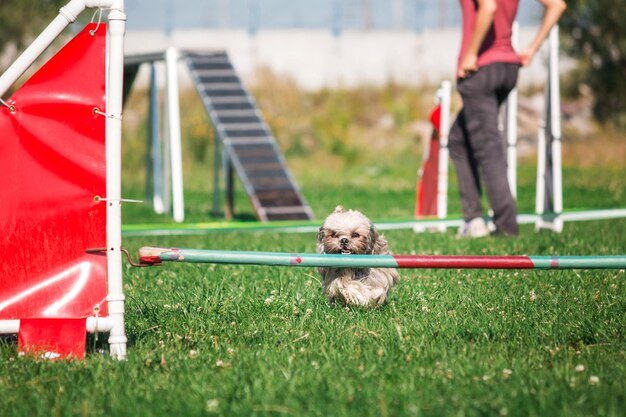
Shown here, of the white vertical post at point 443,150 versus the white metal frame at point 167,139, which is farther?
the white metal frame at point 167,139

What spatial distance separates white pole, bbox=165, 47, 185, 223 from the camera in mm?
12109

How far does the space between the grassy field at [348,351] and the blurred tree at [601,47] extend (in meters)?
17.9

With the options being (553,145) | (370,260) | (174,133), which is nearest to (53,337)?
(370,260)

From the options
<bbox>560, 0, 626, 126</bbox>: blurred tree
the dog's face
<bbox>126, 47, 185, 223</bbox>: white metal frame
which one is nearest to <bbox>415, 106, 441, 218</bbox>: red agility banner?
<bbox>126, 47, 185, 223</bbox>: white metal frame

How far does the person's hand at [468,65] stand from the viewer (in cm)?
839

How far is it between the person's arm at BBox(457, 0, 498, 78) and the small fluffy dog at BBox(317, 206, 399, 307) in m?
3.43

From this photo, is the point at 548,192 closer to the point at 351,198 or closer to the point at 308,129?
the point at 351,198

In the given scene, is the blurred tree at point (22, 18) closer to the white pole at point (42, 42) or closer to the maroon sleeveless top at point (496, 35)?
the maroon sleeveless top at point (496, 35)

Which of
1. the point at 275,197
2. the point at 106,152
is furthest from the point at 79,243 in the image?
the point at 275,197

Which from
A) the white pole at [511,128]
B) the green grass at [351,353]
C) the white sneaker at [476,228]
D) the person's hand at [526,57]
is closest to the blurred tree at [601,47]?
the white pole at [511,128]

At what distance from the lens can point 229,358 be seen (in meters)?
4.09

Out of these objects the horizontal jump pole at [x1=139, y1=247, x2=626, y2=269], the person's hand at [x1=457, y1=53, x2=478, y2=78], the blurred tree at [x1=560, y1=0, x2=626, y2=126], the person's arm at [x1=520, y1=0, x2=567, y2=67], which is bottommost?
the horizontal jump pole at [x1=139, y1=247, x2=626, y2=269]

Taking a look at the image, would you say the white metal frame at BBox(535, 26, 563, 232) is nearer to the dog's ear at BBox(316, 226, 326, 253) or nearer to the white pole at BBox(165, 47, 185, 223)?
the white pole at BBox(165, 47, 185, 223)

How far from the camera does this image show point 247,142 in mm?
14086
